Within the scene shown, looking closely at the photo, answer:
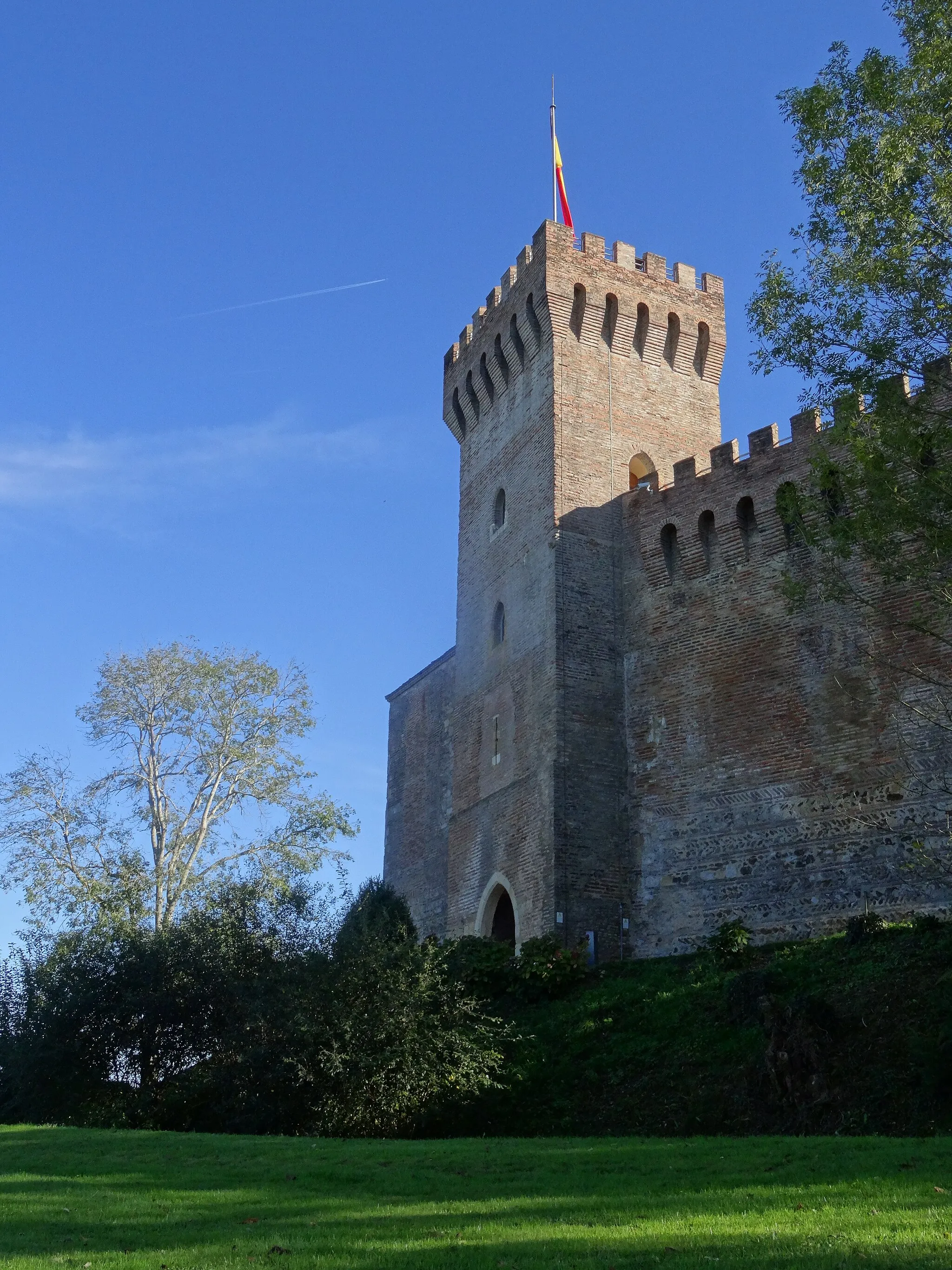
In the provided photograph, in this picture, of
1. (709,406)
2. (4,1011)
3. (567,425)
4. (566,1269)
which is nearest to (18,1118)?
(4,1011)

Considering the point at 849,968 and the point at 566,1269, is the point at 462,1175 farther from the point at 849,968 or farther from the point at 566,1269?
the point at 849,968

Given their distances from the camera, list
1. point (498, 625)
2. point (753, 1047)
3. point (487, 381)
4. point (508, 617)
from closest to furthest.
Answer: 1. point (753, 1047)
2. point (508, 617)
3. point (498, 625)
4. point (487, 381)

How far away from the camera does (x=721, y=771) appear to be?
21.8 m

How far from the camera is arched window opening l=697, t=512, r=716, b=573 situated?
2336 cm

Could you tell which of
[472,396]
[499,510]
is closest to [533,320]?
[472,396]

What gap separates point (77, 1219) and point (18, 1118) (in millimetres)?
10132

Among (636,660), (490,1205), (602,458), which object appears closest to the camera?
(490,1205)

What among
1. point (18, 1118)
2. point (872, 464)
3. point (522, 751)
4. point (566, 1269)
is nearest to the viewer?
point (566, 1269)

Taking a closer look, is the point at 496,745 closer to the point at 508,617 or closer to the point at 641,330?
the point at 508,617

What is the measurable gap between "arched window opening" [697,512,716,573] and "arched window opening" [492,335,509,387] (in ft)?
21.2

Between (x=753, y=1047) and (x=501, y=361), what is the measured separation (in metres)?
16.9

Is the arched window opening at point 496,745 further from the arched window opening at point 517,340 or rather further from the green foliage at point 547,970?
the arched window opening at point 517,340

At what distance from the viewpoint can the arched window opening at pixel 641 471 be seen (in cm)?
2628

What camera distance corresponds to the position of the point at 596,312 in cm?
2658
